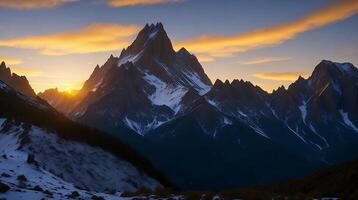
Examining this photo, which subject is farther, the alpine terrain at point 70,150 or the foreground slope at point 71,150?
the foreground slope at point 71,150

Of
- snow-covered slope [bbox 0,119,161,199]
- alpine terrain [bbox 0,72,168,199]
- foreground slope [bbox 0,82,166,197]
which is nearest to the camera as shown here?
snow-covered slope [bbox 0,119,161,199]

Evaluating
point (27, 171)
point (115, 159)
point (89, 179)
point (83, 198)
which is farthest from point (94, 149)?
point (83, 198)

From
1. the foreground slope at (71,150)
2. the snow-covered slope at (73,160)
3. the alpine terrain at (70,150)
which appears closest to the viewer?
the snow-covered slope at (73,160)

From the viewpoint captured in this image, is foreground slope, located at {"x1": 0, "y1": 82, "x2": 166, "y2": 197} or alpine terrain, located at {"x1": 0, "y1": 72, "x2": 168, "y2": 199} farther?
foreground slope, located at {"x1": 0, "y1": 82, "x2": 166, "y2": 197}

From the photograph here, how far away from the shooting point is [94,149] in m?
82.5

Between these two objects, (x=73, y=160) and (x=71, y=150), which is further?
(x=71, y=150)

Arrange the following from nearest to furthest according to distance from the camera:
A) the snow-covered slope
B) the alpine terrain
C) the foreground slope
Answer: the snow-covered slope, the alpine terrain, the foreground slope

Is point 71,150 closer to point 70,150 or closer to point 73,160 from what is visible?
point 70,150

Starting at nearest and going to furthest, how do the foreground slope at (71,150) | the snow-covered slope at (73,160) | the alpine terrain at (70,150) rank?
1. the snow-covered slope at (73,160)
2. the alpine terrain at (70,150)
3. the foreground slope at (71,150)

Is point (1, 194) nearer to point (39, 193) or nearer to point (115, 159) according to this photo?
point (39, 193)

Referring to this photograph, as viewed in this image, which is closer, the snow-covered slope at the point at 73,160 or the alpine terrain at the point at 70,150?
the snow-covered slope at the point at 73,160

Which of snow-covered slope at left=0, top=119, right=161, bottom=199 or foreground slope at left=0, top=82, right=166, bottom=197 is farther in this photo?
foreground slope at left=0, top=82, right=166, bottom=197

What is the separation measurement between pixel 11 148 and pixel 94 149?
14796mm

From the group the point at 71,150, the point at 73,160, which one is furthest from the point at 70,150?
the point at 73,160
